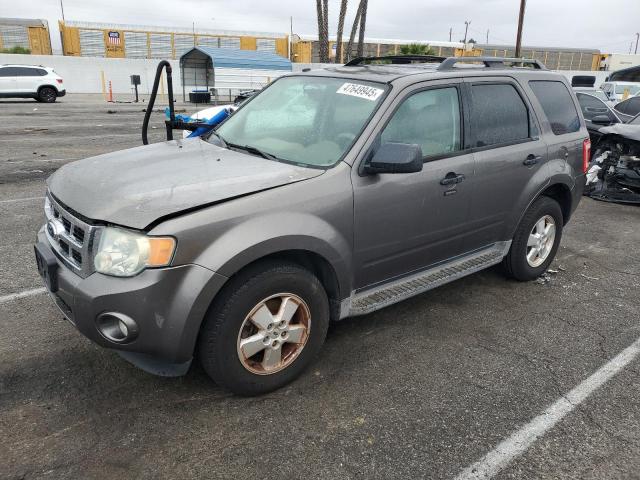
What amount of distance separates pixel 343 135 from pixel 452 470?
195 centimetres

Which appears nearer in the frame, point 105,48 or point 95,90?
Answer: point 95,90

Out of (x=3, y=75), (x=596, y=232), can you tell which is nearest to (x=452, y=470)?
(x=596, y=232)

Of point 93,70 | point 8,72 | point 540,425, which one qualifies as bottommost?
point 540,425

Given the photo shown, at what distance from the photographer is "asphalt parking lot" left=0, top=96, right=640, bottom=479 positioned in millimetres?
2451

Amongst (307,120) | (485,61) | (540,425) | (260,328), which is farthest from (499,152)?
(260,328)

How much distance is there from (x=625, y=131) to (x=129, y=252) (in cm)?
759

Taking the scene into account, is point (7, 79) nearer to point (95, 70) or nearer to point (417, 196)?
point (95, 70)

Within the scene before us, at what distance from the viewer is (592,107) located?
11.0 metres

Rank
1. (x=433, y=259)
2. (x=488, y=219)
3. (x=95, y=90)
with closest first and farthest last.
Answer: (x=433, y=259)
(x=488, y=219)
(x=95, y=90)

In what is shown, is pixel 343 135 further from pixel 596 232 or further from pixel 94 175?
pixel 596 232

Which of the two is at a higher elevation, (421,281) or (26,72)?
(26,72)

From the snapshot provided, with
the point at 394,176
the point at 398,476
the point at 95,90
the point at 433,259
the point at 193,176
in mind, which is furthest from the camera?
the point at 95,90

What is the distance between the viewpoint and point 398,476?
2.38 metres

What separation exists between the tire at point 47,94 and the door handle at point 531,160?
25760 millimetres
